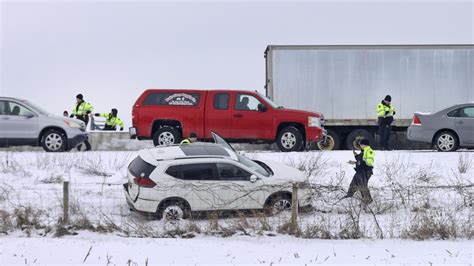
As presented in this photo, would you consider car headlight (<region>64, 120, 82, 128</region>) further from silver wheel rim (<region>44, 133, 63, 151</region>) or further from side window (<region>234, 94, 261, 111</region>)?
side window (<region>234, 94, 261, 111</region>)

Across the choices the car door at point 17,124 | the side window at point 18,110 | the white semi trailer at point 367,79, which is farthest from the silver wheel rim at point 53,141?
the white semi trailer at point 367,79

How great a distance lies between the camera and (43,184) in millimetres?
14359

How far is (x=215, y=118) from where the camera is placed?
18438 mm

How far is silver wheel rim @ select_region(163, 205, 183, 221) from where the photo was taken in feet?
37.6

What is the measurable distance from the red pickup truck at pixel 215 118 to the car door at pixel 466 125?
Answer: 367 cm

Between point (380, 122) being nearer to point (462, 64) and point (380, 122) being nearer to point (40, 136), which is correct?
point (462, 64)

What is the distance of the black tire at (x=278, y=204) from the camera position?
37.1 feet

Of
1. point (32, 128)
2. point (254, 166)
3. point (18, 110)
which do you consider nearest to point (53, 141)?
point (32, 128)

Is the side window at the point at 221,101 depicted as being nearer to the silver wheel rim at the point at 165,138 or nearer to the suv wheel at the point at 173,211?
the silver wheel rim at the point at 165,138

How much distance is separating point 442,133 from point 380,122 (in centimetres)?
183

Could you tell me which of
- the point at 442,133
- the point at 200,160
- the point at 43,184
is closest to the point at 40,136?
the point at 43,184

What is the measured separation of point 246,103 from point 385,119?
4.20 metres

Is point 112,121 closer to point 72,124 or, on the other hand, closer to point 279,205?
point 72,124

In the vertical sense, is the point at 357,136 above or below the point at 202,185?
above
